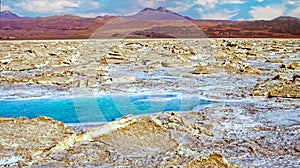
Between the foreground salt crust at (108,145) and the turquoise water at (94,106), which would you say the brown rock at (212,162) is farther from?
the turquoise water at (94,106)

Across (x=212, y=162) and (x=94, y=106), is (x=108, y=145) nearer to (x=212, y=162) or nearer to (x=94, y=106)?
(x=212, y=162)

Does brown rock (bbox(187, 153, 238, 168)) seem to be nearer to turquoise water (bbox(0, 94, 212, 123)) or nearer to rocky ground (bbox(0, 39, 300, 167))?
rocky ground (bbox(0, 39, 300, 167))

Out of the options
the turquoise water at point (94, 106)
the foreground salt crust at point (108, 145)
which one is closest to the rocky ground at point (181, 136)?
the foreground salt crust at point (108, 145)

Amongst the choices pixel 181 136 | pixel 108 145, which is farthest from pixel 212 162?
pixel 108 145

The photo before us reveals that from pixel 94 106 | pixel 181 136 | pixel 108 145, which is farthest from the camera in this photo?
pixel 94 106

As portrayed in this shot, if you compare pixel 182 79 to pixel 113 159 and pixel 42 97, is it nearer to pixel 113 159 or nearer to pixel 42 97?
pixel 42 97

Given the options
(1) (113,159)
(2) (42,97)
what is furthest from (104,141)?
(2) (42,97)

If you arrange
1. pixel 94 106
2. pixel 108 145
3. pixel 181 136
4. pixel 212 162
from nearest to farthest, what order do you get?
pixel 212 162 < pixel 108 145 < pixel 181 136 < pixel 94 106

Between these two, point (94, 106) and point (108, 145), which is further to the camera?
point (94, 106)

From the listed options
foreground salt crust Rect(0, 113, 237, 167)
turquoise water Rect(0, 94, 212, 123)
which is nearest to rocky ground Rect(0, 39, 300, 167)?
Result: foreground salt crust Rect(0, 113, 237, 167)
